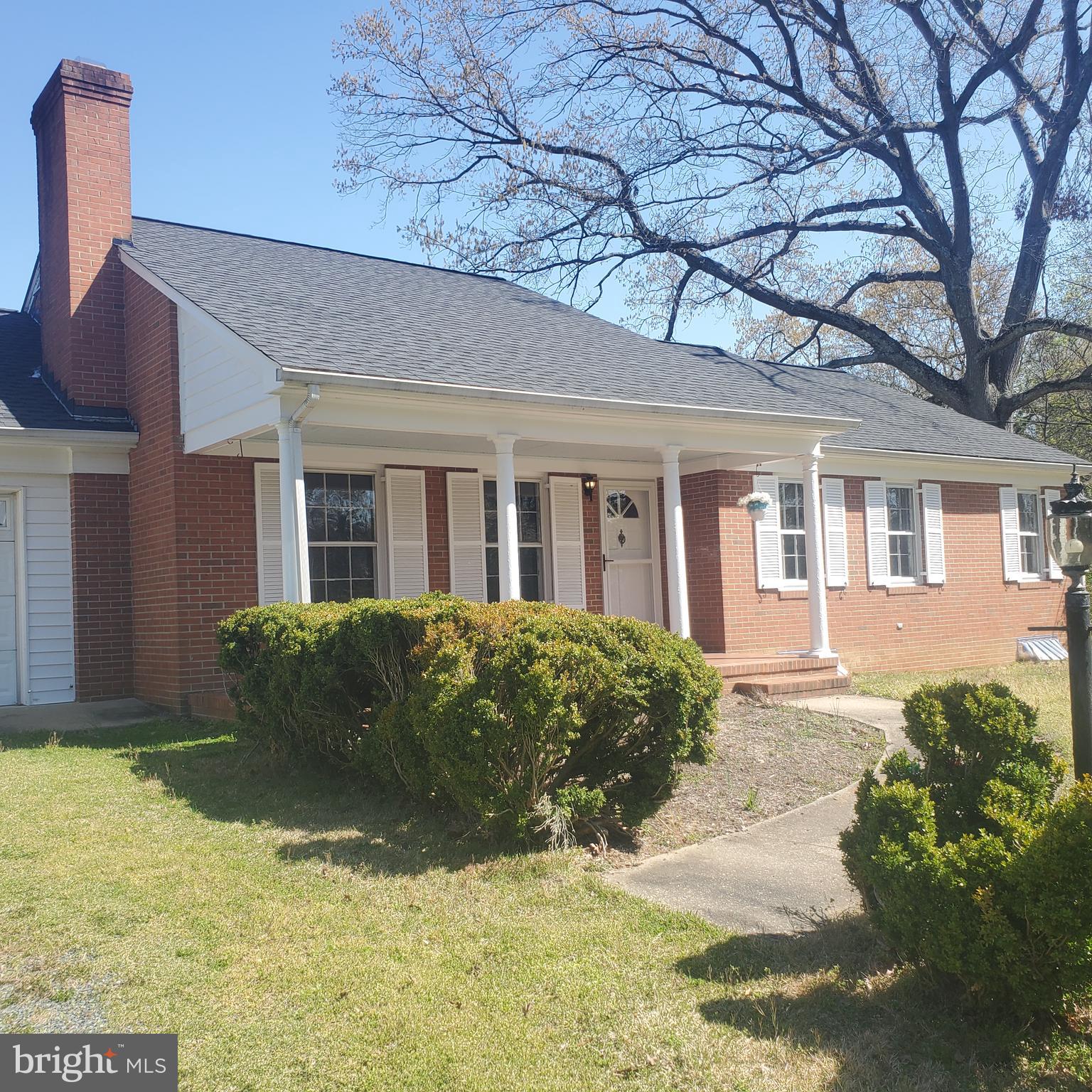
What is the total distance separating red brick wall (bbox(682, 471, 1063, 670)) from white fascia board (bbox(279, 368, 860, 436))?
1841mm

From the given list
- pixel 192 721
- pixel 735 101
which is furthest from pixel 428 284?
pixel 735 101

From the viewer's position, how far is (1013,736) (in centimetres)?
461

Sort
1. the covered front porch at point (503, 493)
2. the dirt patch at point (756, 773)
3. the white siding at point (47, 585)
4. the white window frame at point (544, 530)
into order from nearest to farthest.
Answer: the dirt patch at point (756, 773), the covered front porch at point (503, 493), the white siding at point (47, 585), the white window frame at point (544, 530)

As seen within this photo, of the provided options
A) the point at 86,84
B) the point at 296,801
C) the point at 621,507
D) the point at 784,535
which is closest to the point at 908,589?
the point at 784,535

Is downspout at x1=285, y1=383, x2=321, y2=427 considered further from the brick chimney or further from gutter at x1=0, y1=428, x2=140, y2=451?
the brick chimney

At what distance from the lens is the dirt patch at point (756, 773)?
6402 mm

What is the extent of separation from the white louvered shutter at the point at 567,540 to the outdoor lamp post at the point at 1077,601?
838cm

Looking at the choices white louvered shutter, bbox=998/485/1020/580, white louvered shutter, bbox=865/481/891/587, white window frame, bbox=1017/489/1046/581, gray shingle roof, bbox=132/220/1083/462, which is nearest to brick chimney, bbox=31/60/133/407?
gray shingle roof, bbox=132/220/1083/462

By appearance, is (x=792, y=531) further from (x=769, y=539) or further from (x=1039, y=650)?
(x=1039, y=650)

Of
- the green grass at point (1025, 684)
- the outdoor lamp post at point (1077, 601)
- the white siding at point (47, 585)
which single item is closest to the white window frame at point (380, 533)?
the white siding at point (47, 585)

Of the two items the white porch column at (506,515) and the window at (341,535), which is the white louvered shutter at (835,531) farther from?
the window at (341,535)

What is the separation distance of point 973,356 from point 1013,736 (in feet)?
77.0

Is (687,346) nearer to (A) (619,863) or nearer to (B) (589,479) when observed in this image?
(B) (589,479)

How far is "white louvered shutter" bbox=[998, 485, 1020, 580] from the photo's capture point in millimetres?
17672
